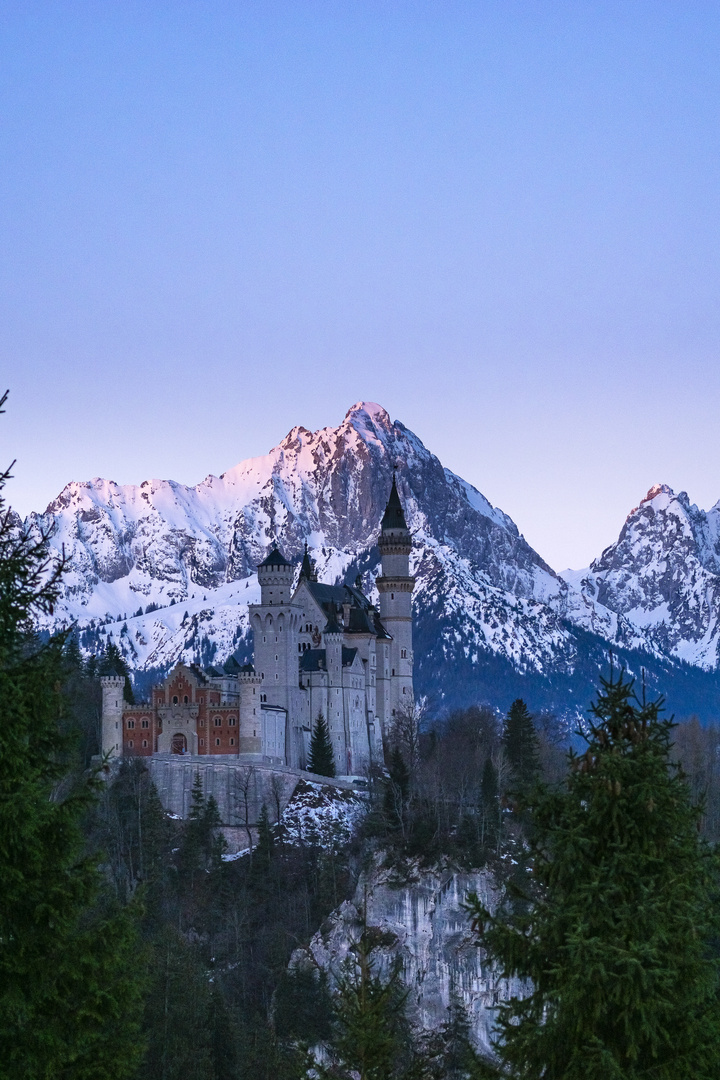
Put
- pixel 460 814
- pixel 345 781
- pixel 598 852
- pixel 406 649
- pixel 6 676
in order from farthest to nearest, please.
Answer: pixel 406 649, pixel 345 781, pixel 460 814, pixel 598 852, pixel 6 676

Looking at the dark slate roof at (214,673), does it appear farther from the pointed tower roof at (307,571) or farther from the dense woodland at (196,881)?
the pointed tower roof at (307,571)

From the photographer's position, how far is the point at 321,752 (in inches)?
4884

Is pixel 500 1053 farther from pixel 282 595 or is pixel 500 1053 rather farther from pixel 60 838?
pixel 282 595

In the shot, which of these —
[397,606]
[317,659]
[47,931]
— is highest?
[397,606]

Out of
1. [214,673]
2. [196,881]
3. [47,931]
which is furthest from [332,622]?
[47,931]

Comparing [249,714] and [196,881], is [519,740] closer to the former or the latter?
[249,714]

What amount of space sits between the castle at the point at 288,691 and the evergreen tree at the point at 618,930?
3823 inches

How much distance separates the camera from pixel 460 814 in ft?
374

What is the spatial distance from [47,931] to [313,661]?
358 ft

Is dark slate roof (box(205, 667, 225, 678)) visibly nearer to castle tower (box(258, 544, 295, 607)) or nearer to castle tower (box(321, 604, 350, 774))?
castle tower (box(258, 544, 295, 607))

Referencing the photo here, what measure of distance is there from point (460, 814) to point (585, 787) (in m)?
93.5

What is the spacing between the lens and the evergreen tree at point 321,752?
12325 centimetres

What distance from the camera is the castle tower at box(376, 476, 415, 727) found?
140 meters

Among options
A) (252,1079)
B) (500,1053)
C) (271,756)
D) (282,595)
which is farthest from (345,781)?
(500,1053)
